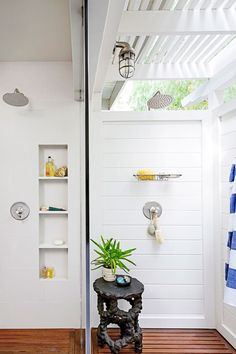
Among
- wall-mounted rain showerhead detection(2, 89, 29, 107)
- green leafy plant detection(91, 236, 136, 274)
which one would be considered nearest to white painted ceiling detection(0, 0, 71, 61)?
wall-mounted rain showerhead detection(2, 89, 29, 107)

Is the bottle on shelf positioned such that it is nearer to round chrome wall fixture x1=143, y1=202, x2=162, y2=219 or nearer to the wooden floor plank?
round chrome wall fixture x1=143, y1=202, x2=162, y2=219

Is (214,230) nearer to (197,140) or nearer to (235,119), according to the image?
(197,140)

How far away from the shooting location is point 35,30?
2223mm

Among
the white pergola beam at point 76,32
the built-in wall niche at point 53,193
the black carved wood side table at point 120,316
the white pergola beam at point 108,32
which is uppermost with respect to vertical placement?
the white pergola beam at point 76,32

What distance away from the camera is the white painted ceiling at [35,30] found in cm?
201

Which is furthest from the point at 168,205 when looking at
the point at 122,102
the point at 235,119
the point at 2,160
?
the point at 2,160

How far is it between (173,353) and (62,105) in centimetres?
Answer: 241

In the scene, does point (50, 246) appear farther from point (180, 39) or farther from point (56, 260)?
point (180, 39)

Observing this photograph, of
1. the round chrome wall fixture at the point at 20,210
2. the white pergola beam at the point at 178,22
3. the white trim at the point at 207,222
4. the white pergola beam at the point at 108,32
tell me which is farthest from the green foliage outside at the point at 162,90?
the round chrome wall fixture at the point at 20,210

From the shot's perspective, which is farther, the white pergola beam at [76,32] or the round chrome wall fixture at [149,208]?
the round chrome wall fixture at [149,208]

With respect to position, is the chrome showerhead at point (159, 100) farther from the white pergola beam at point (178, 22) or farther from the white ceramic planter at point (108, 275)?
the white ceramic planter at point (108, 275)

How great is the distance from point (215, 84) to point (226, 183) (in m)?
0.95

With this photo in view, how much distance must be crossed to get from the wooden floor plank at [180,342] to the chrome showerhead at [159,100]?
7.06ft

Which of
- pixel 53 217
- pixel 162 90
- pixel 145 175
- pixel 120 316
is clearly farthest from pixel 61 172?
pixel 162 90
